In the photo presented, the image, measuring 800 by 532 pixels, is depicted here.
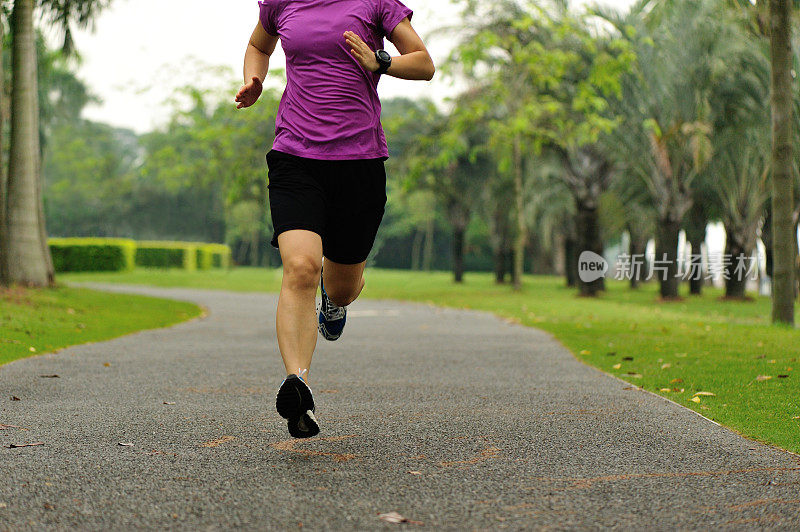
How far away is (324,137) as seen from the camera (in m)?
3.82

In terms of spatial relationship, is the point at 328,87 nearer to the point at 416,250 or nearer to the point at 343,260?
the point at 343,260

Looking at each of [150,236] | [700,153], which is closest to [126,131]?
[150,236]

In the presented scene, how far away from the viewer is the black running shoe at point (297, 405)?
338cm

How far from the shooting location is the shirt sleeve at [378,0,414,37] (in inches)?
158

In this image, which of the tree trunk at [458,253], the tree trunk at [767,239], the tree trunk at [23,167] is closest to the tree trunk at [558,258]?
the tree trunk at [458,253]

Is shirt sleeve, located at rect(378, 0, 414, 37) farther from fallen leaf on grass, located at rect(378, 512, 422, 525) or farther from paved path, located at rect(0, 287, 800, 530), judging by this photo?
fallen leaf on grass, located at rect(378, 512, 422, 525)

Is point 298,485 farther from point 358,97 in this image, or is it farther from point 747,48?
point 747,48

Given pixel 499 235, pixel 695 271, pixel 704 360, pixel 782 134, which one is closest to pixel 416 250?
pixel 499 235

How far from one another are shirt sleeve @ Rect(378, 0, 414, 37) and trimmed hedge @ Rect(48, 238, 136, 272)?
35639 millimetres

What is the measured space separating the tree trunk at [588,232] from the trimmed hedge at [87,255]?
22.7m

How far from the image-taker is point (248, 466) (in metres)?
3.38

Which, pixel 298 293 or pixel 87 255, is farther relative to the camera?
pixel 87 255

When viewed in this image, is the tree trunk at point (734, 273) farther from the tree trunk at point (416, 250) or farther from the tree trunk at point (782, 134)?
the tree trunk at point (416, 250)

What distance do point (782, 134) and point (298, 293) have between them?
395 inches
